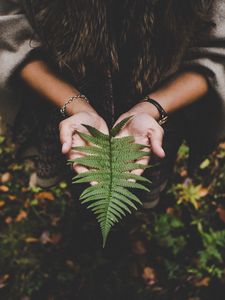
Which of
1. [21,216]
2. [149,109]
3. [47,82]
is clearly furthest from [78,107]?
[21,216]

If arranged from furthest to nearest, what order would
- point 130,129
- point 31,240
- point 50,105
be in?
Result: point 31,240 < point 50,105 < point 130,129

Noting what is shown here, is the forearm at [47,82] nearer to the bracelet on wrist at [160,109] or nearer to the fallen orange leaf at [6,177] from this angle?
the bracelet on wrist at [160,109]

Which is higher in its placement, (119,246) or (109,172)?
(109,172)

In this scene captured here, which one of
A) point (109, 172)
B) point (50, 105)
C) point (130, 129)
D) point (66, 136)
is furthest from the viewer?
point (50, 105)

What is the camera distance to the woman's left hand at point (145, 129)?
142cm

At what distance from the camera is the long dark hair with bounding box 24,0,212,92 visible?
1419 mm

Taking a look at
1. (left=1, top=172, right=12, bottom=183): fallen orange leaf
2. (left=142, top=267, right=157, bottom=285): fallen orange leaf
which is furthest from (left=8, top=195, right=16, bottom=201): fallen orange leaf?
(left=142, top=267, right=157, bottom=285): fallen orange leaf

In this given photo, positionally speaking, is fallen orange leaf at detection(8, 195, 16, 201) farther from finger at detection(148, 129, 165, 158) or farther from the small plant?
finger at detection(148, 129, 165, 158)

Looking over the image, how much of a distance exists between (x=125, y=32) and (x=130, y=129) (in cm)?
38

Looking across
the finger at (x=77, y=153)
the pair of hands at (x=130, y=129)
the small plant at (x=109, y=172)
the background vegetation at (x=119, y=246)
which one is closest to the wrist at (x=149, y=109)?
the pair of hands at (x=130, y=129)

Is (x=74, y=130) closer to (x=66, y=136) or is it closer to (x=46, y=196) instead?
(x=66, y=136)

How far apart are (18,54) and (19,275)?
1558 mm

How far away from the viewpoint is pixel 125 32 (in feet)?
4.88

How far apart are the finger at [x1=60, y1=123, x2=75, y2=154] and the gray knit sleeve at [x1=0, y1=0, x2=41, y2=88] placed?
400 millimetres
